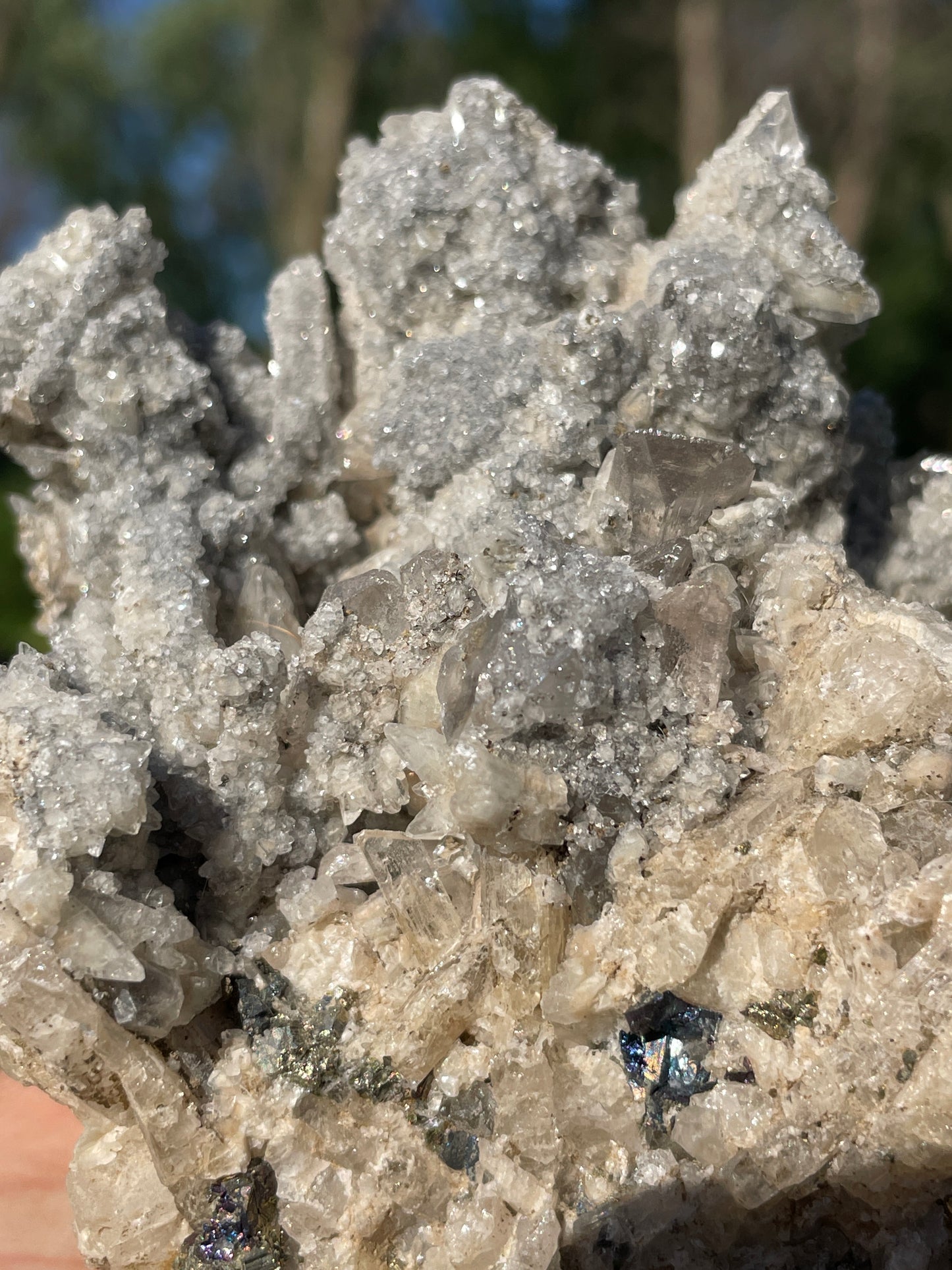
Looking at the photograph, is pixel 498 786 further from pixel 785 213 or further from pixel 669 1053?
pixel 785 213

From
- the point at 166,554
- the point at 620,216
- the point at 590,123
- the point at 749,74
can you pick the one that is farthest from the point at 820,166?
the point at 166,554

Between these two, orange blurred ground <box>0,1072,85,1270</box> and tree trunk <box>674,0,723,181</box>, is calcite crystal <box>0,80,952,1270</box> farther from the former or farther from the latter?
tree trunk <box>674,0,723,181</box>

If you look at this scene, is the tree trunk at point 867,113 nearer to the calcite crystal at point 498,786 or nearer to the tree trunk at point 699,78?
the tree trunk at point 699,78

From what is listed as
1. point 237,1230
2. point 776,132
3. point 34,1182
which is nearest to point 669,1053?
point 237,1230

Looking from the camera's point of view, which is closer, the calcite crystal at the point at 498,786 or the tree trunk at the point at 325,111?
the calcite crystal at the point at 498,786

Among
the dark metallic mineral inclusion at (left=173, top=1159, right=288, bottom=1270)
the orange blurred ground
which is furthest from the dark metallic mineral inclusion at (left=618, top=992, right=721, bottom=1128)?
the orange blurred ground

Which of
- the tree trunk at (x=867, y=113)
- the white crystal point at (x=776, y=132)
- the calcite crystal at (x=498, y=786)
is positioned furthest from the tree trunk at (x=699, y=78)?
the calcite crystal at (x=498, y=786)
